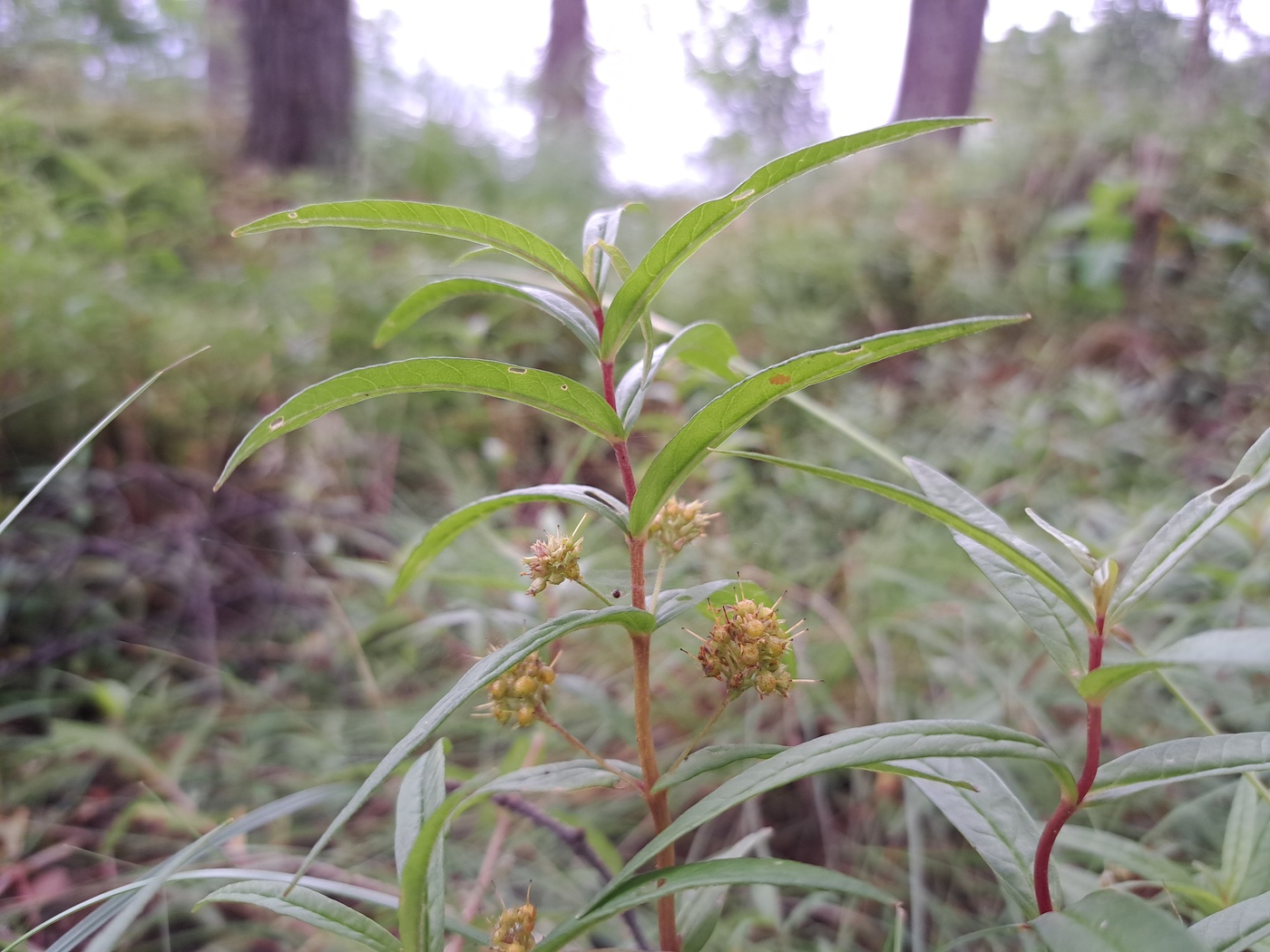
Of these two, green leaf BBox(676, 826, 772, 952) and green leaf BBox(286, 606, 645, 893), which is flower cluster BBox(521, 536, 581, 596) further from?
green leaf BBox(676, 826, 772, 952)

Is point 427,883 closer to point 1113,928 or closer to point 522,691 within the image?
point 522,691

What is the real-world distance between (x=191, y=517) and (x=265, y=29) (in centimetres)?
304

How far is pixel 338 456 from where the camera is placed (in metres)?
2.09

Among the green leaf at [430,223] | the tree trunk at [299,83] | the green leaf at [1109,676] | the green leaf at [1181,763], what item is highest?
the tree trunk at [299,83]

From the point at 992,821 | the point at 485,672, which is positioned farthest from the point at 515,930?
the point at 992,821

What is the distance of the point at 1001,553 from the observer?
16.4 inches

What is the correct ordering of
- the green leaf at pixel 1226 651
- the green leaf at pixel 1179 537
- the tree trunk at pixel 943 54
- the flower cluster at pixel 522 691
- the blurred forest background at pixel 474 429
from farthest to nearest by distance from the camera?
the tree trunk at pixel 943 54, the blurred forest background at pixel 474 429, the flower cluster at pixel 522 691, the green leaf at pixel 1179 537, the green leaf at pixel 1226 651

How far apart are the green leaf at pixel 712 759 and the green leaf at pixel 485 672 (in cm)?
9

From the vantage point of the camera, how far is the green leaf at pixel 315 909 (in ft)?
1.56

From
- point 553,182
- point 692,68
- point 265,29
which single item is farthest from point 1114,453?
point 692,68

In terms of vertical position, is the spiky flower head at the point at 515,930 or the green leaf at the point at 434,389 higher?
the green leaf at the point at 434,389

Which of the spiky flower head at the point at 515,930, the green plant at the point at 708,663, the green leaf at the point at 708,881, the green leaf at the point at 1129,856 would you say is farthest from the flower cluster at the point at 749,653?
the green leaf at the point at 1129,856

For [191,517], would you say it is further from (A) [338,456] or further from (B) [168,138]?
(B) [168,138]

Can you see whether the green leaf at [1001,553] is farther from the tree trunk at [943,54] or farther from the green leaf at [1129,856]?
the tree trunk at [943,54]
